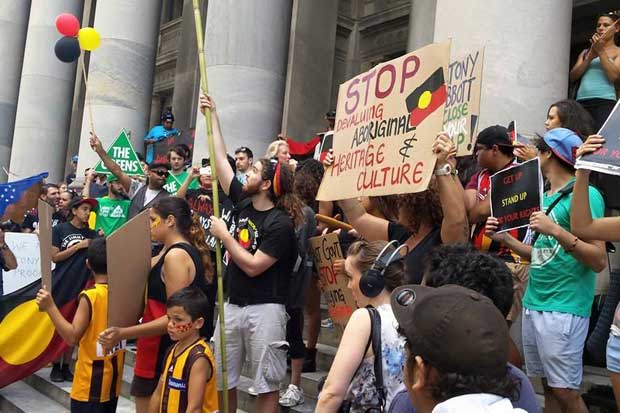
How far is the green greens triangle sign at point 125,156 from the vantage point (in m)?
8.73

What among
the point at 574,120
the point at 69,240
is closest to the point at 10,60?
the point at 69,240

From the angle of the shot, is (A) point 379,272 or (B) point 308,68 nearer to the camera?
(A) point 379,272

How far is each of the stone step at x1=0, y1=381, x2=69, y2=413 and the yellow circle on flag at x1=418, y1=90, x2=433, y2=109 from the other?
4915mm

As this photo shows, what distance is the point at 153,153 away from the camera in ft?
37.6

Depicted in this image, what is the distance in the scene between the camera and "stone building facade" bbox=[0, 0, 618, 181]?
5281 mm

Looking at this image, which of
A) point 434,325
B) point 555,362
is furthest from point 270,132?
point 434,325

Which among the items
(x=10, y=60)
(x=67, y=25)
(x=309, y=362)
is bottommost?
(x=309, y=362)

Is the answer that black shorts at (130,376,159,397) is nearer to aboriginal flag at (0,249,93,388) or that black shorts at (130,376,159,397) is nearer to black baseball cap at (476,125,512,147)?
black baseball cap at (476,125,512,147)

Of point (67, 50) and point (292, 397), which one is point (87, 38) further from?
point (292, 397)

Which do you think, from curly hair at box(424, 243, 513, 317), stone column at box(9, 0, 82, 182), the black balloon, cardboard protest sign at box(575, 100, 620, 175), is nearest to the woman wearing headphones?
curly hair at box(424, 243, 513, 317)

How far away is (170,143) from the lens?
35.5ft

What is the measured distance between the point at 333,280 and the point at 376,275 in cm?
165

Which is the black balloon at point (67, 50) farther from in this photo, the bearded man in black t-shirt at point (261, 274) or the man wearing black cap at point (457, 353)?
the man wearing black cap at point (457, 353)

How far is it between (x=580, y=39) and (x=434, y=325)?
33.0 ft
